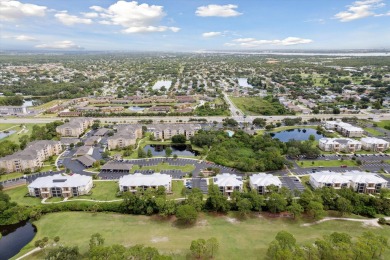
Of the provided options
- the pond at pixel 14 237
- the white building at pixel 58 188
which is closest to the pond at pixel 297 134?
the white building at pixel 58 188

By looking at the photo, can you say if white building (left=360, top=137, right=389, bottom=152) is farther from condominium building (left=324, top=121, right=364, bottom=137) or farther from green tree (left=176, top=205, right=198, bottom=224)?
green tree (left=176, top=205, right=198, bottom=224)

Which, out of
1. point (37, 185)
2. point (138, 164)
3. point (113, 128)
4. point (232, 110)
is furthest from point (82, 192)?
point (232, 110)

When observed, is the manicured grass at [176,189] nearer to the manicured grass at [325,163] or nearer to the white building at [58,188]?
the white building at [58,188]

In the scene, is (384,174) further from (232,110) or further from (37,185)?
(37,185)

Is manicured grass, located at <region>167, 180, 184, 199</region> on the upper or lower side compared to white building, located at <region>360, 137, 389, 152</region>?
lower

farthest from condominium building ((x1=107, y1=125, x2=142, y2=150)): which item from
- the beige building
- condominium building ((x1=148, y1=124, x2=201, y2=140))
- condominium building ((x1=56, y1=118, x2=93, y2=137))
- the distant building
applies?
the distant building
